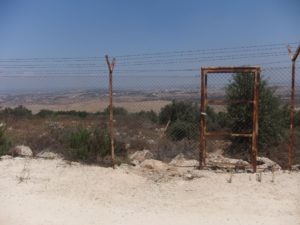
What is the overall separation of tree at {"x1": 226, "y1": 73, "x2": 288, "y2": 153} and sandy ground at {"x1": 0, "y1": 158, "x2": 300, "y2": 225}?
4.00 meters

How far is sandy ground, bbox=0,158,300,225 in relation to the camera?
7.19m

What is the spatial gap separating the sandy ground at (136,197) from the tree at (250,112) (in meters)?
4.00

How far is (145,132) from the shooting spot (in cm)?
2259

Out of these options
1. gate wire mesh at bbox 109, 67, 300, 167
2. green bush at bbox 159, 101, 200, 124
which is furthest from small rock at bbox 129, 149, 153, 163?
green bush at bbox 159, 101, 200, 124

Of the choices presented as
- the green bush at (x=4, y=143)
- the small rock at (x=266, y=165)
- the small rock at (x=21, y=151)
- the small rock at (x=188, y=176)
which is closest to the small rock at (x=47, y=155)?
the small rock at (x=21, y=151)

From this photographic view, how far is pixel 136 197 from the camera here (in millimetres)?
8484

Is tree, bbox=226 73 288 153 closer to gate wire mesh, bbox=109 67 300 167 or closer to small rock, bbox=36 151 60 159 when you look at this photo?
gate wire mesh, bbox=109 67 300 167

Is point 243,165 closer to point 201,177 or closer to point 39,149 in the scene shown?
point 201,177

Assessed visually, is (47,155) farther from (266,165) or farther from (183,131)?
(183,131)

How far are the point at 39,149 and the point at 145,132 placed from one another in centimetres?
973

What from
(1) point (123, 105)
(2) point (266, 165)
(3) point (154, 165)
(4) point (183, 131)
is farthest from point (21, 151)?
(1) point (123, 105)

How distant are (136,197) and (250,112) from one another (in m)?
6.41

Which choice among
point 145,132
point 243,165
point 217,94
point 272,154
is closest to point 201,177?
point 243,165

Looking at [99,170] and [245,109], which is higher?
[245,109]
